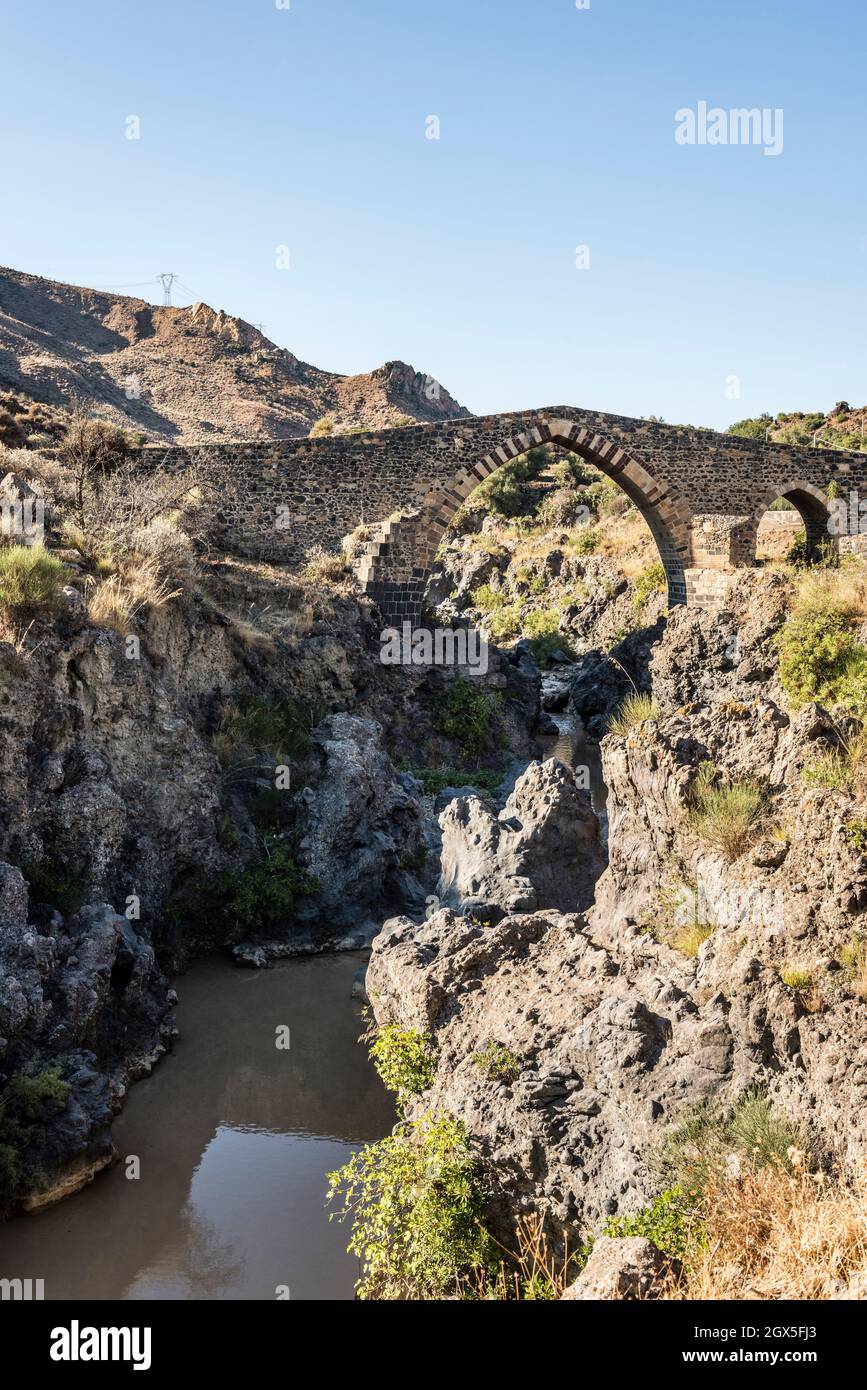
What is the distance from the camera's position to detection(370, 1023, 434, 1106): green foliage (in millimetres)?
6590

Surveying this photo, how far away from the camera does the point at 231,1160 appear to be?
7.56m

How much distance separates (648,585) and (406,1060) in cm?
2145

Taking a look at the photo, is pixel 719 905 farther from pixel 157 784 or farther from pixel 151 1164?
pixel 157 784

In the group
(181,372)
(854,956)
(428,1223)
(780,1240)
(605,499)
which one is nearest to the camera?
(780,1240)

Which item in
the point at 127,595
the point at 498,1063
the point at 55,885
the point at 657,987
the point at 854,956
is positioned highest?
the point at 127,595

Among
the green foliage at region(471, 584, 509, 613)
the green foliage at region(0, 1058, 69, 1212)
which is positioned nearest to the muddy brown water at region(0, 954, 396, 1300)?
the green foliage at region(0, 1058, 69, 1212)

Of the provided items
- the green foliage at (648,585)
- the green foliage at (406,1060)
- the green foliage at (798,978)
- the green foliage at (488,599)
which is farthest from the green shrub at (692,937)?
the green foliage at (488,599)

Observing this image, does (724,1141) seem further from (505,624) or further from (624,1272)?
(505,624)

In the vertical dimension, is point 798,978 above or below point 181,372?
below

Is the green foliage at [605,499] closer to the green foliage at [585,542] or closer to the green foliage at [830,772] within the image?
the green foliage at [585,542]

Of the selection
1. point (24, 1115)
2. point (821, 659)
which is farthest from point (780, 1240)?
point (821, 659)

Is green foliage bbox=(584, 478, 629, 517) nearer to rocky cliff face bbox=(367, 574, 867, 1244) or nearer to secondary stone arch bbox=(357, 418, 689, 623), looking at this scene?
secondary stone arch bbox=(357, 418, 689, 623)

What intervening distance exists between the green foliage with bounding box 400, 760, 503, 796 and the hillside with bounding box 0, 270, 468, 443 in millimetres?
25048
